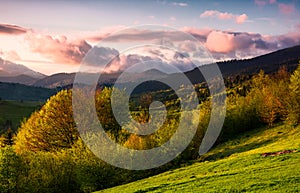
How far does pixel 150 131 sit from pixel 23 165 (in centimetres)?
2430

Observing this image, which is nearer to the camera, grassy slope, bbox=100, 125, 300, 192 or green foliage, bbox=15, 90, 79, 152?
grassy slope, bbox=100, 125, 300, 192

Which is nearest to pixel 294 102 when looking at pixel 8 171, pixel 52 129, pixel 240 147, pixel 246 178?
pixel 240 147

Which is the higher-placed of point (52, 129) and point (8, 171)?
point (52, 129)

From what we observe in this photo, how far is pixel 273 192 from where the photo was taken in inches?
940

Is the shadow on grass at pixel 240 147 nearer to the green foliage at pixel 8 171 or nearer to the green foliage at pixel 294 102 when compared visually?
the green foliage at pixel 294 102

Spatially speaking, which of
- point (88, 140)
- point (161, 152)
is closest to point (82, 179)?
point (88, 140)

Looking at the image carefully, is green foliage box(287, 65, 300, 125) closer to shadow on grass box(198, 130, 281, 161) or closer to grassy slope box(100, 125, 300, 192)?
shadow on grass box(198, 130, 281, 161)

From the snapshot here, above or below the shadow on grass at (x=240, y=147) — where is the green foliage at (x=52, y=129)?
above

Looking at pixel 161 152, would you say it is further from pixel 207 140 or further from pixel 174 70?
pixel 174 70

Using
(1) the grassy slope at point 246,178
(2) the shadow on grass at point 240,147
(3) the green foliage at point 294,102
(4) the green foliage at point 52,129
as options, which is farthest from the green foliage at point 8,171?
(3) the green foliage at point 294,102

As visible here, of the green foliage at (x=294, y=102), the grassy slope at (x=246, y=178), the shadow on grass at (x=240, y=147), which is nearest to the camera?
the grassy slope at (x=246, y=178)

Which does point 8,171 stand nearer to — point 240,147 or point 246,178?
point 246,178

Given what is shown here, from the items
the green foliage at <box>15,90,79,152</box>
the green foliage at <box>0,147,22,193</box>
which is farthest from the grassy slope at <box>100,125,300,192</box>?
the green foliage at <box>15,90,79,152</box>

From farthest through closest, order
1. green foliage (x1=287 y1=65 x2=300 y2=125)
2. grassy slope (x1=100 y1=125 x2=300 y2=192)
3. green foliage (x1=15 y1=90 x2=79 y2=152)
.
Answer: green foliage (x1=287 y1=65 x2=300 y2=125), green foliage (x1=15 y1=90 x2=79 y2=152), grassy slope (x1=100 y1=125 x2=300 y2=192)
